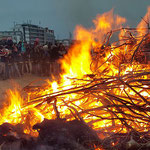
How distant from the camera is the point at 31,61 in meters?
13.2

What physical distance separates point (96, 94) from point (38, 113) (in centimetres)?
136

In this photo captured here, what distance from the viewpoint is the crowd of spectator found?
11.6 m

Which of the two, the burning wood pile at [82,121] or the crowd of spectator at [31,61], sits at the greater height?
the crowd of spectator at [31,61]

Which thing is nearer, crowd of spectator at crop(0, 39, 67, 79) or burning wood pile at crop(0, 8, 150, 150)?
burning wood pile at crop(0, 8, 150, 150)

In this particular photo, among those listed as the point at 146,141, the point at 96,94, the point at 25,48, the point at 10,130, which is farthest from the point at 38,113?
the point at 25,48

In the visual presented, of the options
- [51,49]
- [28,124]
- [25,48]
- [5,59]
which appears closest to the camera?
[28,124]

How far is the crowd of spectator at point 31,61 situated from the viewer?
1156 centimetres

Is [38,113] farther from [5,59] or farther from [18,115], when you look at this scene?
[5,59]

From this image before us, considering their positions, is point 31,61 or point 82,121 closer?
point 82,121

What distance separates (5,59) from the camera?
1155 centimetres

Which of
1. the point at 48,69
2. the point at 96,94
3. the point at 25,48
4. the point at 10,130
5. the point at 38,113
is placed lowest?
the point at 10,130

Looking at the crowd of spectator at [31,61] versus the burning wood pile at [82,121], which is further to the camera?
the crowd of spectator at [31,61]

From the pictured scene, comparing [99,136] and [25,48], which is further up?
[25,48]

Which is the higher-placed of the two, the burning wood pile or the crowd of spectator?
the crowd of spectator
